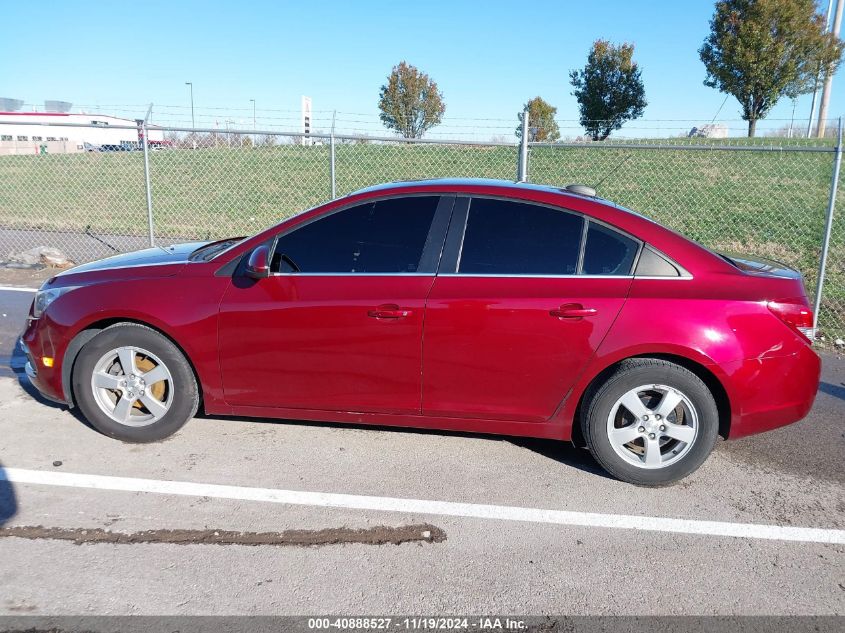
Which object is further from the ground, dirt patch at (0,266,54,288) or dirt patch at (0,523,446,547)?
dirt patch at (0,266,54,288)

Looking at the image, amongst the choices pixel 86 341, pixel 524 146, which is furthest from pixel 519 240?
pixel 524 146

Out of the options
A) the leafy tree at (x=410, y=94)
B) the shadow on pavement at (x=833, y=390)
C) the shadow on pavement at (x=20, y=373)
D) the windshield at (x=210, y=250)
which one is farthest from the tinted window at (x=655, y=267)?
the leafy tree at (x=410, y=94)

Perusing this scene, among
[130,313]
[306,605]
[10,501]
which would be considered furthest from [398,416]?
[10,501]

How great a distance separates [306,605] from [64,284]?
2765 mm

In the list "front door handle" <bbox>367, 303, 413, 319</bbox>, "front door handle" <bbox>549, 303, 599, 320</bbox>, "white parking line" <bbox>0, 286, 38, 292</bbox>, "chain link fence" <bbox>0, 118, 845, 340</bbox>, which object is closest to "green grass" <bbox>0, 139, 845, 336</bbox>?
"chain link fence" <bbox>0, 118, 845, 340</bbox>

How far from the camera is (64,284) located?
429 centimetres

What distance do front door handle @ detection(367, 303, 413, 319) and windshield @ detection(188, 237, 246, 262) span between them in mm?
1114

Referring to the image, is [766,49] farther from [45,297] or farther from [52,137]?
[52,137]

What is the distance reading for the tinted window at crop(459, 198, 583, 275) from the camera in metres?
3.84

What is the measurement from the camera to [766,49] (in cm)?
2677

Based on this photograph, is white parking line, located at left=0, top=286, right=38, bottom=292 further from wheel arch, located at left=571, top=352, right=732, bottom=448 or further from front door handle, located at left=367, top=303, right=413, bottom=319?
wheel arch, located at left=571, top=352, right=732, bottom=448

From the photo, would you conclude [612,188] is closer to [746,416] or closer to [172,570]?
[746,416]

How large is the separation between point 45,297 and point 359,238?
2.09 metres

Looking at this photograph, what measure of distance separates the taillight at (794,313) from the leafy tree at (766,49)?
26.6 metres
